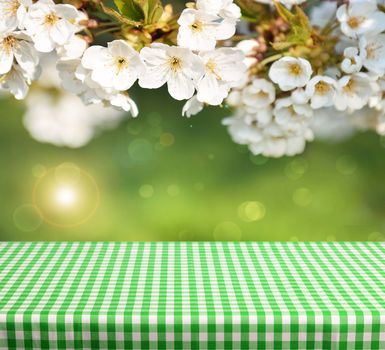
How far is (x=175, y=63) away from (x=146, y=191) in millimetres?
576

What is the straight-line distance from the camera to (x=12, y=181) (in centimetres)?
207

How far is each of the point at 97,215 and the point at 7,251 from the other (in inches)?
14.0

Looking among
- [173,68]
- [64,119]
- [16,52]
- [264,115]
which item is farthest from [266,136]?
[16,52]

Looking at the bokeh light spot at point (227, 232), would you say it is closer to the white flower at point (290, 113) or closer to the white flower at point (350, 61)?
the white flower at point (290, 113)

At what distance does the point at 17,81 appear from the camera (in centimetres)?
165

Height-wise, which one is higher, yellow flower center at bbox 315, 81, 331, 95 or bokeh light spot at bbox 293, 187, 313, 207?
yellow flower center at bbox 315, 81, 331, 95

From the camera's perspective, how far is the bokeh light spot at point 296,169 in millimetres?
2045

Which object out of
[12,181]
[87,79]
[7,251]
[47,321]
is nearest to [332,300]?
[47,321]

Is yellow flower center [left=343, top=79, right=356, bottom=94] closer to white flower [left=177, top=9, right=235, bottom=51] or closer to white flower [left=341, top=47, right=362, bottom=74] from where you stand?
white flower [left=341, top=47, right=362, bottom=74]

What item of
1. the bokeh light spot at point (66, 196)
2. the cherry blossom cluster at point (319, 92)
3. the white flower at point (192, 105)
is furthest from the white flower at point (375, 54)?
the bokeh light spot at point (66, 196)

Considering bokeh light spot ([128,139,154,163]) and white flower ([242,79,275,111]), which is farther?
bokeh light spot ([128,139,154,163])

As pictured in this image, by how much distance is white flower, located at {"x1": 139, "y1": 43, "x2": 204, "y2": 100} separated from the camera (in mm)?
1537

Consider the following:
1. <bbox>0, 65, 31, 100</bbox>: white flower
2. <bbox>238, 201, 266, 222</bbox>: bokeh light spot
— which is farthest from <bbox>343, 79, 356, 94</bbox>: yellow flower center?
<bbox>0, 65, 31, 100</bbox>: white flower

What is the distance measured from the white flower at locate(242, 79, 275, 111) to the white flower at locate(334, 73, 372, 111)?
15 cm
